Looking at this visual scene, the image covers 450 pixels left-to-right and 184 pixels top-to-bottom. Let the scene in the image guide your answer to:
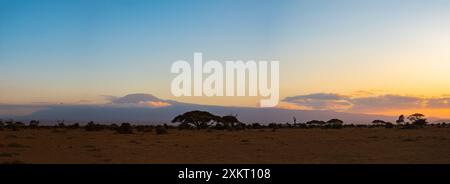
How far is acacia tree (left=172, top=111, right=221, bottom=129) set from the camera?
227ft

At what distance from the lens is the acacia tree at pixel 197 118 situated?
227 ft

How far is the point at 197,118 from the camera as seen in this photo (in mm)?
70375

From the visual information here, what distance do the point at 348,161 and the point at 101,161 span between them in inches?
343

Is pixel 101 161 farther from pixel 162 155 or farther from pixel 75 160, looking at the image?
pixel 162 155
